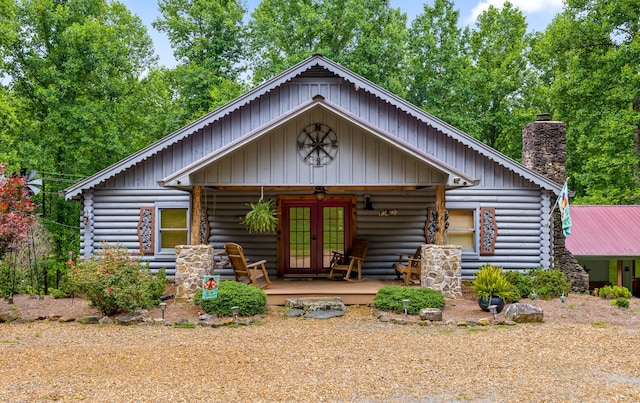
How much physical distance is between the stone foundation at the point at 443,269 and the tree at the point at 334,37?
42.6 feet

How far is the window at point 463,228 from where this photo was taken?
13.7m

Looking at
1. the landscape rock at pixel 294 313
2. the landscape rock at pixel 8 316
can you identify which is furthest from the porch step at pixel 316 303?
the landscape rock at pixel 8 316

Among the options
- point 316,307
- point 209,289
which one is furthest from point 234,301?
point 316,307

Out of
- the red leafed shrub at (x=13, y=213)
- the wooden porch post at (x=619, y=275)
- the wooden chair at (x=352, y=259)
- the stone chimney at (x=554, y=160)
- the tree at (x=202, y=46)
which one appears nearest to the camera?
the red leafed shrub at (x=13, y=213)

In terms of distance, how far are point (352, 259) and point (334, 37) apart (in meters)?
16.1

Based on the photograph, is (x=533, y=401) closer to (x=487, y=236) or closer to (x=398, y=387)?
(x=398, y=387)

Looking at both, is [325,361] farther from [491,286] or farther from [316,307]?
[491,286]

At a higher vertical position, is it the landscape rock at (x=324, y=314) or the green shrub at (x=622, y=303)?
the green shrub at (x=622, y=303)

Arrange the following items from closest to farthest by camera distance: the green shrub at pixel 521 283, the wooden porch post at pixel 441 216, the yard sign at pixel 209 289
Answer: the yard sign at pixel 209 289
the wooden porch post at pixel 441 216
the green shrub at pixel 521 283

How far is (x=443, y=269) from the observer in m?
11.0

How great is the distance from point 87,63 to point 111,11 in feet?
22.4

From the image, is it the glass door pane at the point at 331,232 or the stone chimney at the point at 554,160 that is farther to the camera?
the stone chimney at the point at 554,160

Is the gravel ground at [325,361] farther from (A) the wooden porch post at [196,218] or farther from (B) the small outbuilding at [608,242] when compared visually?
(B) the small outbuilding at [608,242]

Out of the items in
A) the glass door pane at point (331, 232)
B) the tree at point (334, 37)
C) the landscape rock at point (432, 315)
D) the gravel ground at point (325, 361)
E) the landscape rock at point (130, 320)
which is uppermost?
the tree at point (334, 37)
